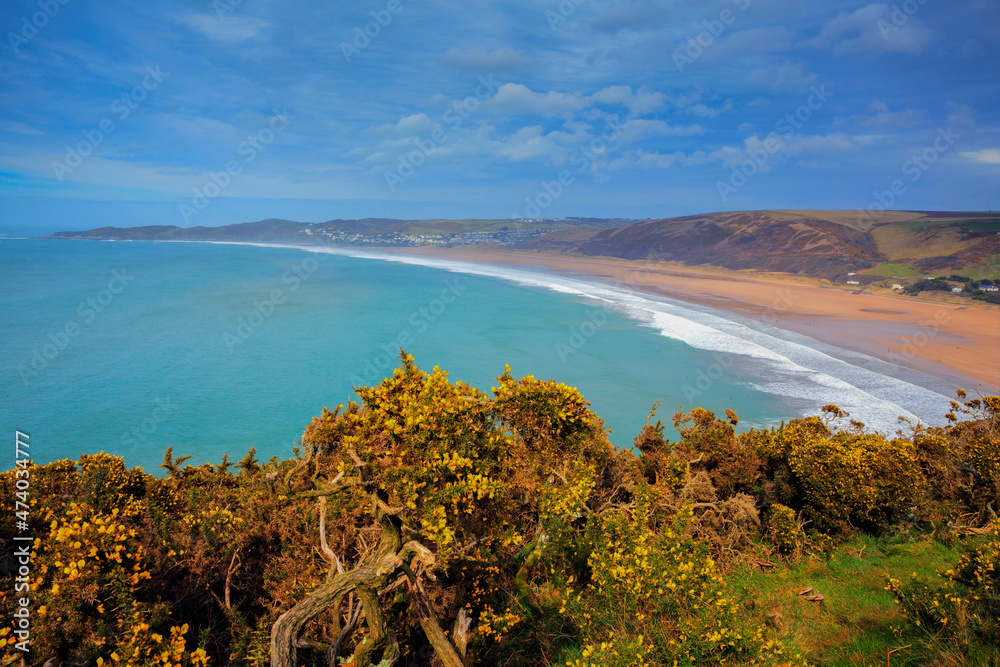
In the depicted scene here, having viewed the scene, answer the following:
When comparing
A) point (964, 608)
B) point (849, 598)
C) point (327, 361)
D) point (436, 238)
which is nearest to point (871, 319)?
point (849, 598)

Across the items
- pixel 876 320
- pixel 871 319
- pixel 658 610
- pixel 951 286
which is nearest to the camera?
pixel 658 610

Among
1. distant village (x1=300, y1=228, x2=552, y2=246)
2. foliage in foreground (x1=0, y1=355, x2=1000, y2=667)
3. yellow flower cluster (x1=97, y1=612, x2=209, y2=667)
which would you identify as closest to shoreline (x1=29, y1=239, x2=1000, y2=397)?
foliage in foreground (x1=0, y1=355, x2=1000, y2=667)

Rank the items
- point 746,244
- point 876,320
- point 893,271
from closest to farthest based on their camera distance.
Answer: point 876,320, point 893,271, point 746,244

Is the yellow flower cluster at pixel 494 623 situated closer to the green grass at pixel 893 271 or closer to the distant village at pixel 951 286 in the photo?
the distant village at pixel 951 286

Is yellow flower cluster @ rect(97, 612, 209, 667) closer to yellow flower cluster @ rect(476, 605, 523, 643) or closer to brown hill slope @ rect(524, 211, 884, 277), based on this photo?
yellow flower cluster @ rect(476, 605, 523, 643)

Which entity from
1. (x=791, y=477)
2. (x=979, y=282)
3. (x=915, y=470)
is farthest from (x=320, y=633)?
(x=979, y=282)

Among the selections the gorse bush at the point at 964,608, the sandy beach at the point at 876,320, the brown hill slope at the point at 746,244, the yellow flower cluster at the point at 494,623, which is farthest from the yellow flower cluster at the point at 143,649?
the brown hill slope at the point at 746,244

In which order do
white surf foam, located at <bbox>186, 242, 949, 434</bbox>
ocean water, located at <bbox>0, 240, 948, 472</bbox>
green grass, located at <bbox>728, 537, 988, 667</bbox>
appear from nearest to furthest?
green grass, located at <bbox>728, 537, 988, 667</bbox>, ocean water, located at <bbox>0, 240, 948, 472</bbox>, white surf foam, located at <bbox>186, 242, 949, 434</bbox>

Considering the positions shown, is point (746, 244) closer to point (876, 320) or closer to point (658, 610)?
point (876, 320)
